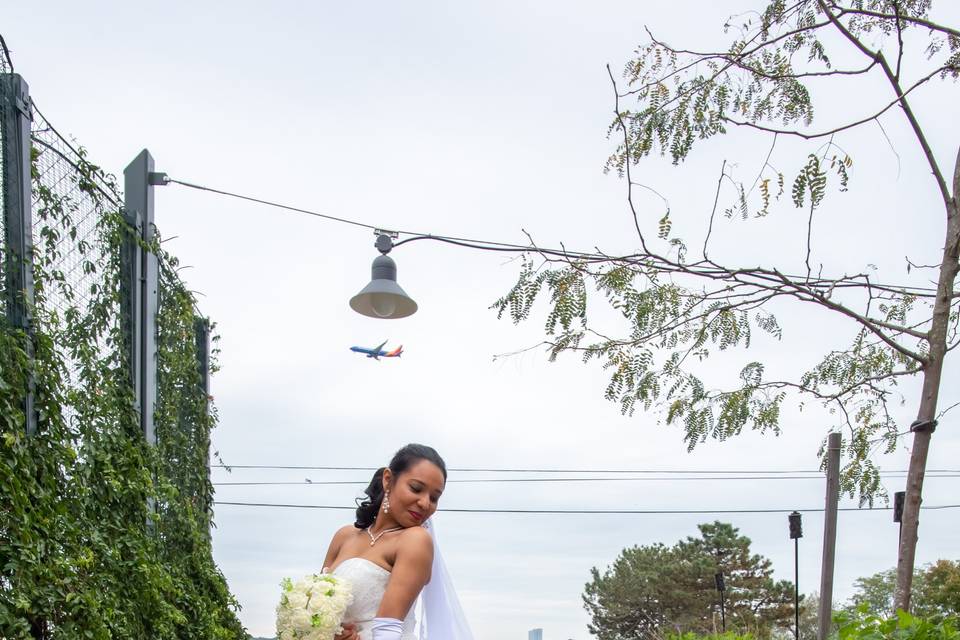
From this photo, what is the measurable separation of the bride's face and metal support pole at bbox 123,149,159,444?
266 cm

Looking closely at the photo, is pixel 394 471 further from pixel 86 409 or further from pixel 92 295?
pixel 92 295

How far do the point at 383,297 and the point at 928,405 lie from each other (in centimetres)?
348

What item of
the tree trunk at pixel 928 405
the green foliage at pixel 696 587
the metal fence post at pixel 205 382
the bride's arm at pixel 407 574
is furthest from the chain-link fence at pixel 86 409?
the green foliage at pixel 696 587

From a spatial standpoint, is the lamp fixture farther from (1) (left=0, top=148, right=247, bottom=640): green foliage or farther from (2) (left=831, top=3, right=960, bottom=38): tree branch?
(2) (left=831, top=3, right=960, bottom=38): tree branch

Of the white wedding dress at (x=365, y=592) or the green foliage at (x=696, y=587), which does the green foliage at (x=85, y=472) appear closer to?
the white wedding dress at (x=365, y=592)

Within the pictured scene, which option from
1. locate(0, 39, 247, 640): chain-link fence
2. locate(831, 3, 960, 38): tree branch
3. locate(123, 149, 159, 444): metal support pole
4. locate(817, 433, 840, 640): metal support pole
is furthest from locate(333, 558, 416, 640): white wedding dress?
locate(831, 3, 960, 38): tree branch

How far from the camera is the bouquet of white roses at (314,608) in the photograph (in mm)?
3525

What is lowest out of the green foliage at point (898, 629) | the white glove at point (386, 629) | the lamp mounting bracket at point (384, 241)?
the white glove at point (386, 629)

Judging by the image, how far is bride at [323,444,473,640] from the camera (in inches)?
145

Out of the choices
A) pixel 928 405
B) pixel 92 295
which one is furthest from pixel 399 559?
pixel 928 405

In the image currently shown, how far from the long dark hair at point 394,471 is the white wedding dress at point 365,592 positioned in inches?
11.2

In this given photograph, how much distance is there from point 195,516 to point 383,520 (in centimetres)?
397

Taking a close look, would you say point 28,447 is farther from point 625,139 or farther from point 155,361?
point 625,139

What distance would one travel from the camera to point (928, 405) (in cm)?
629
